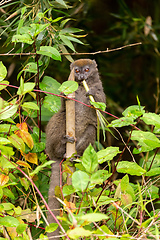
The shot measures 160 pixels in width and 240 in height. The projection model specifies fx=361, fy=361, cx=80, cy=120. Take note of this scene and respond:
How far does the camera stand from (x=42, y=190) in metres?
3.26

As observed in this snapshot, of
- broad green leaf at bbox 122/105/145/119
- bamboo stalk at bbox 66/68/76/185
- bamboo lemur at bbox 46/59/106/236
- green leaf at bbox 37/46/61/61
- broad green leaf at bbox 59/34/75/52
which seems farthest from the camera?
→ bamboo lemur at bbox 46/59/106/236

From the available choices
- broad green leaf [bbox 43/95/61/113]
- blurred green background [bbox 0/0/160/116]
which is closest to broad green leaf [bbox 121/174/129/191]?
broad green leaf [bbox 43/95/61/113]

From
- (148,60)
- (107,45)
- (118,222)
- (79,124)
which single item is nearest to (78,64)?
(79,124)

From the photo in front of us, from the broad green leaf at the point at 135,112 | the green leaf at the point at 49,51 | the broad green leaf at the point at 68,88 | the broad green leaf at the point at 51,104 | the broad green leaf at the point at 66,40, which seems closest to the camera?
the broad green leaf at the point at 135,112

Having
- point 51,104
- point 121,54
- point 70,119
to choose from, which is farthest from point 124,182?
point 121,54

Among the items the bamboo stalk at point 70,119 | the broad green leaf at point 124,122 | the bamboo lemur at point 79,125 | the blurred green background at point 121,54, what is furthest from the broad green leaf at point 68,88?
the blurred green background at point 121,54

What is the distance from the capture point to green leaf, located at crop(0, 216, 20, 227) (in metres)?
2.03

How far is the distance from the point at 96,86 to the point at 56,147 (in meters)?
0.73

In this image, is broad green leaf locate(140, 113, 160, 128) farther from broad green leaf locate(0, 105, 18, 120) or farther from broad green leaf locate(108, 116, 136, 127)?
broad green leaf locate(0, 105, 18, 120)

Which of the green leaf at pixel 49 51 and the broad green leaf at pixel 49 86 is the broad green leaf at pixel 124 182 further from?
the broad green leaf at pixel 49 86

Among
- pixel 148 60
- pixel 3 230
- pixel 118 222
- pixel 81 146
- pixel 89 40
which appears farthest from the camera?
pixel 148 60

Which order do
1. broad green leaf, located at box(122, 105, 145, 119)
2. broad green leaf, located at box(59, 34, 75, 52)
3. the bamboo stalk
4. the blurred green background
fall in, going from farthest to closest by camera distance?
the blurred green background
broad green leaf, located at box(59, 34, 75, 52)
the bamboo stalk
broad green leaf, located at box(122, 105, 145, 119)

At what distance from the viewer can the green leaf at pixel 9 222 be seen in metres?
2.03

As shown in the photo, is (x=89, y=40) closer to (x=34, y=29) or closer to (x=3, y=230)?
(x=34, y=29)
